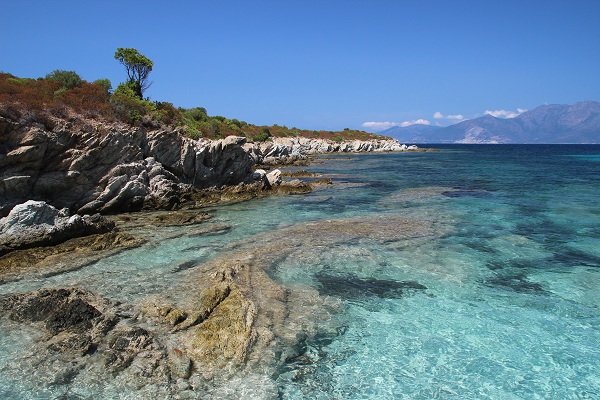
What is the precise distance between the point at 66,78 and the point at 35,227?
858 inches

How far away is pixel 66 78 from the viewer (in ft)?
120

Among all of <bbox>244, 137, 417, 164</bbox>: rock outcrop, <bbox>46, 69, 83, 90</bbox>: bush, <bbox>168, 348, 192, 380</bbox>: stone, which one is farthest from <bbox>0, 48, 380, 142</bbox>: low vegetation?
<bbox>168, 348, 192, 380</bbox>: stone

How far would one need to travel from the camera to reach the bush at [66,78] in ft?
119

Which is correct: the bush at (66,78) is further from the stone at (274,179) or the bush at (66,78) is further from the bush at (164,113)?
the stone at (274,179)

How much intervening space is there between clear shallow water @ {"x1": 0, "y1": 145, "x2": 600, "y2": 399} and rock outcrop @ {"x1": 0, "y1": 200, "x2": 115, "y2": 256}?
3801 mm

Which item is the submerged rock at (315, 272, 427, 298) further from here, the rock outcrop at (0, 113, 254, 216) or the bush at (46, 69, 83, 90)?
the bush at (46, 69, 83, 90)

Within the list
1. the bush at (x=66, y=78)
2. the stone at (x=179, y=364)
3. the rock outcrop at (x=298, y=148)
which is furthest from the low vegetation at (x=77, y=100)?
the stone at (x=179, y=364)

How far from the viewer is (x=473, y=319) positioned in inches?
533

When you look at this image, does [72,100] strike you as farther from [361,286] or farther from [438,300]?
[438,300]

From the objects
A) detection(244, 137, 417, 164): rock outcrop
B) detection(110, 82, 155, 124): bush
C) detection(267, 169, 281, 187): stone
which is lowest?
detection(267, 169, 281, 187): stone

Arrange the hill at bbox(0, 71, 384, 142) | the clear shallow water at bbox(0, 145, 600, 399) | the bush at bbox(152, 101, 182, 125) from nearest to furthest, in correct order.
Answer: the clear shallow water at bbox(0, 145, 600, 399) → the hill at bbox(0, 71, 384, 142) → the bush at bbox(152, 101, 182, 125)

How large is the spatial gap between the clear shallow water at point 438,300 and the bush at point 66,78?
19403mm

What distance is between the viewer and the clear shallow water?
1034 cm

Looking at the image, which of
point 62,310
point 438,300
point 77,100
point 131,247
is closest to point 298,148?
point 77,100
